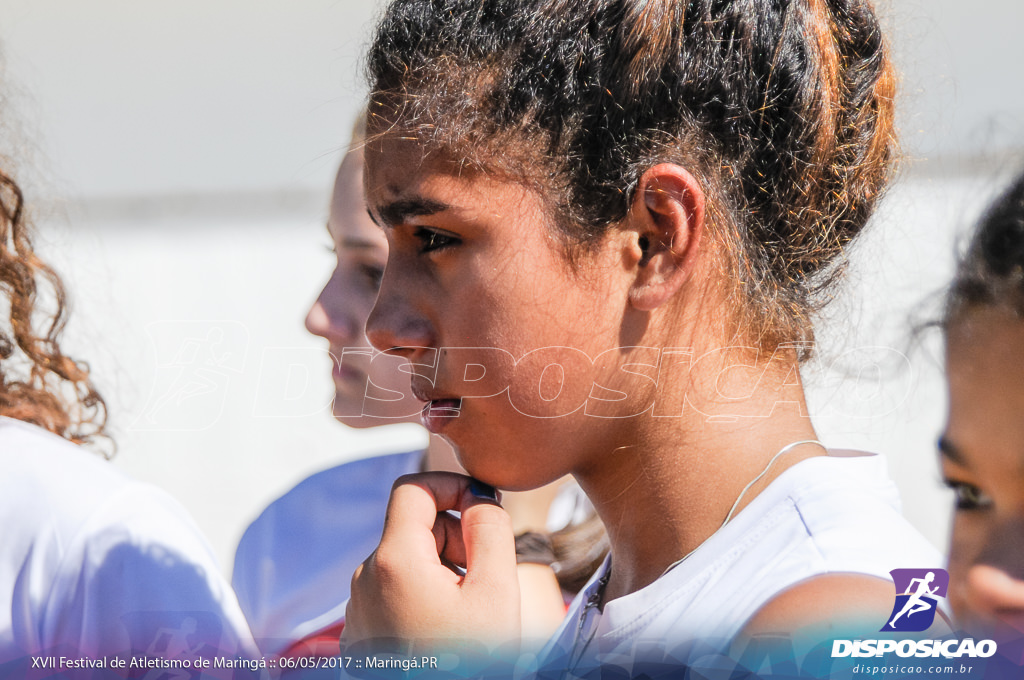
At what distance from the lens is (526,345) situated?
68 centimetres

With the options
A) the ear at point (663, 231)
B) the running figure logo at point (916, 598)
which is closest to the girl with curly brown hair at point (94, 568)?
the ear at point (663, 231)

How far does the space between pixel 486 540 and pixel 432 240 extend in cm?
24

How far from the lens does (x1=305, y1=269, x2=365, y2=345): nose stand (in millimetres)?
975

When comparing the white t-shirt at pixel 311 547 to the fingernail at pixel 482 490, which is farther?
the white t-shirt at pixel 311 547

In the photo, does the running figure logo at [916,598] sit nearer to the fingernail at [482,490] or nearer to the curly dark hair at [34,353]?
the fingernail at [482,490]

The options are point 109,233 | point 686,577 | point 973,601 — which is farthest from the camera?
point 109,233

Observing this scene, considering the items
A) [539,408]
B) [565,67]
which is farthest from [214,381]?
[565,67]

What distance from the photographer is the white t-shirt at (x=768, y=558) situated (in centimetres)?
60

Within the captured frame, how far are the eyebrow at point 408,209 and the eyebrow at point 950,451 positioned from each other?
591mm

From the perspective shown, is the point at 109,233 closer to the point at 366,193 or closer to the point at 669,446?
the point at 366,193

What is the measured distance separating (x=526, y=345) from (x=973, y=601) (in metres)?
0.52

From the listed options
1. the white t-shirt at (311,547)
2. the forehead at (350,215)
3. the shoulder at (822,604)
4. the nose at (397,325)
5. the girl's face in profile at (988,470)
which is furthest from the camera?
the white t-shirt at (311,547)

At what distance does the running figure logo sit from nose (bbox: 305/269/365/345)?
599 millimetres

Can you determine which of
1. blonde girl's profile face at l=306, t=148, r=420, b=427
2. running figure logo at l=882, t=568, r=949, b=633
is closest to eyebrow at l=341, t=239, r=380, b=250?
blonde girl's profile face at l=306, t=148, r=420, b=427
